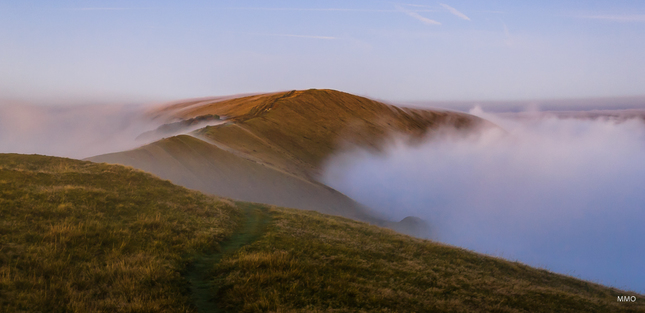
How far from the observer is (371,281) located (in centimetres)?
761

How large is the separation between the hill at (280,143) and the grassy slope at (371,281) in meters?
22.8

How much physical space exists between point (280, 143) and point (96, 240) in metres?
52.4

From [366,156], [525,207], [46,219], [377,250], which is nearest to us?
[46,219]

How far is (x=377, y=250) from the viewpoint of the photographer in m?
11.4

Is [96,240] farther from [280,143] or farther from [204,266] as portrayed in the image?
[280,143]

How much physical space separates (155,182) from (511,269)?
593 inches

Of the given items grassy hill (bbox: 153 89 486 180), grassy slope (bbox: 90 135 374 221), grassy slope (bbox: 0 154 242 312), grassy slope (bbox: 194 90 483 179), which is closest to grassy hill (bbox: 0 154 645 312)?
grassy slope (bbox: 0 154 242 312)

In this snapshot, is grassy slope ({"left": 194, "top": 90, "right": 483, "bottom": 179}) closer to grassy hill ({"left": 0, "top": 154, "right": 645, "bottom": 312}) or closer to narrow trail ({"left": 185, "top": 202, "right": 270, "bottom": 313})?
narrow trail ({"left": 185, "top": 202, "right": 270, "bottom": 313})

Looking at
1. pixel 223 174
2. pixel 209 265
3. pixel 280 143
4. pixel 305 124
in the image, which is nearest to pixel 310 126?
pixel 305 124

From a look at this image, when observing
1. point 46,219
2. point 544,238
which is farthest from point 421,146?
point 46,219

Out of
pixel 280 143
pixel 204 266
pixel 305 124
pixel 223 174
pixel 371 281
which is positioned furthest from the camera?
pixel 305 124

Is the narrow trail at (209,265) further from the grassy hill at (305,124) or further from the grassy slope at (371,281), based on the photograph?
the grassy hill at (305,124)

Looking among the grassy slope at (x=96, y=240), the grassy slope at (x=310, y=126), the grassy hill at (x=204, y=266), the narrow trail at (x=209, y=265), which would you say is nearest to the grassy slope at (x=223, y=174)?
the grassy slope at (x=310, y=126)

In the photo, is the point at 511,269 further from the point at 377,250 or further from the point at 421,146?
the point at 421,146
